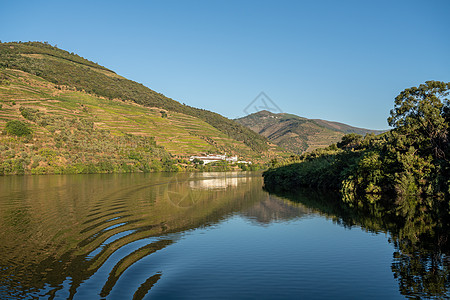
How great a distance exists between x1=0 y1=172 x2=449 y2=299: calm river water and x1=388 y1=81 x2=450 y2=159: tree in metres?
15.5

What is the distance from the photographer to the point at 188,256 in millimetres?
17016

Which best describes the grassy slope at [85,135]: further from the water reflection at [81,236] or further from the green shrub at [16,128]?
the water reflection at [81,236]

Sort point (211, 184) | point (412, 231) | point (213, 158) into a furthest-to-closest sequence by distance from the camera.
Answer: point (213, 158)
point (211, 184)
point (412, 231)

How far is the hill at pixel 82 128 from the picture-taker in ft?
→ 311

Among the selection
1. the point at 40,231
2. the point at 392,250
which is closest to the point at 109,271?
the point at 40,231

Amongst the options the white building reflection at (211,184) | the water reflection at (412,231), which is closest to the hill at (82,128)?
the white building reflection at (211,184)

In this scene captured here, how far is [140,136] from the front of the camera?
13525 cm

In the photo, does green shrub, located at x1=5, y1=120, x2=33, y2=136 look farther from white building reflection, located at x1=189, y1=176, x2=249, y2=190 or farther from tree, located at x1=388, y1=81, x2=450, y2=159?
tree, located at x1=388, y1=81, x2=450, y2=159

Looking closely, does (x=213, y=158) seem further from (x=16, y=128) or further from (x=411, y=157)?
(x=411, y=157)

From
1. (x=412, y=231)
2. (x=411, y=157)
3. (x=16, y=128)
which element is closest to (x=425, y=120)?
(x=411, y=157)

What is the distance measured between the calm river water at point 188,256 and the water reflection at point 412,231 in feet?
1.36

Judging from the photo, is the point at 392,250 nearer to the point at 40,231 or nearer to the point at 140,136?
the point at 40,231

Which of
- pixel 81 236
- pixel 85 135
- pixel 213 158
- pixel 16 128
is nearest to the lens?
pixel 81 236

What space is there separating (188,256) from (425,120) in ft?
104
